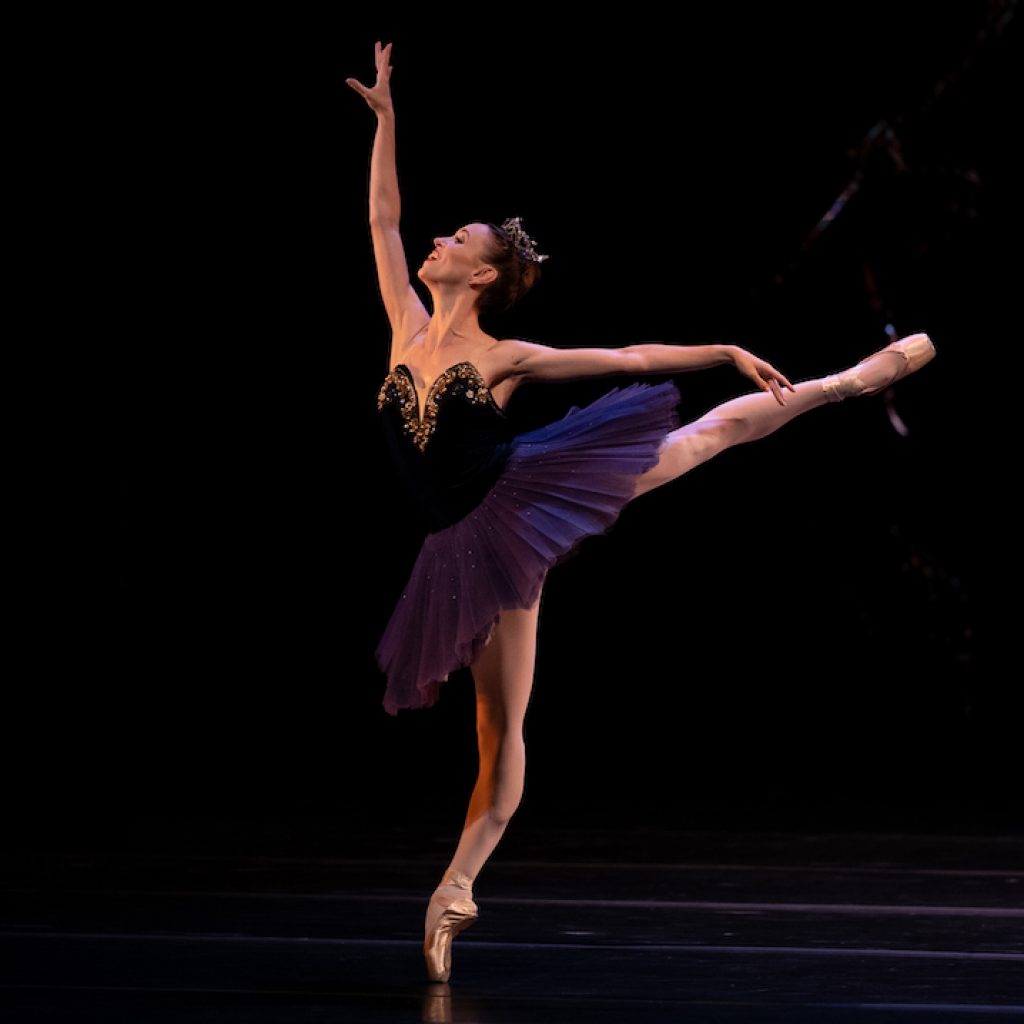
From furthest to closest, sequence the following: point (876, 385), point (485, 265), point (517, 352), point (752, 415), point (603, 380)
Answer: point (603, 380) < point (876, 385) < point (752, 415) < point (485, 265) < point (517, 352)

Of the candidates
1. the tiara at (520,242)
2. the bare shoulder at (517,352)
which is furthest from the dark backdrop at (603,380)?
the bare shoulder at (517,352)

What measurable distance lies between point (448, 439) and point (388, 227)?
16.3 inches

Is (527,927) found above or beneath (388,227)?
beneath

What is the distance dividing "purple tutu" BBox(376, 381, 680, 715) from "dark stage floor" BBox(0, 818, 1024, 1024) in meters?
0.46

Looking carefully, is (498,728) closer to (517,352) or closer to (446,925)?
(446,925)

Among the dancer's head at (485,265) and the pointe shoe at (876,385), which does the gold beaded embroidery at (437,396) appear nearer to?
the dancer's head at (485,265)

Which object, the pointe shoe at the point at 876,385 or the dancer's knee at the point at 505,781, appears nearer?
the dancer's knee at the point at 505,781

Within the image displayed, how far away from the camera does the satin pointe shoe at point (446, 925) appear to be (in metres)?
2.63

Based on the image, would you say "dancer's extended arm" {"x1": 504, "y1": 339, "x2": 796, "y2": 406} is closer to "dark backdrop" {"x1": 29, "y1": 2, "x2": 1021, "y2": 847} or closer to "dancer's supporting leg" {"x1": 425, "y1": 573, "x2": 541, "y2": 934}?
"dancer's supporting leg" {"x1": 425, "y1": 573, "x2": 541, "y2": 934}

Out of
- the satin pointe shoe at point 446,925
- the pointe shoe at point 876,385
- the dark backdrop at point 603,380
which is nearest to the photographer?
the satin pointe shoe at point 446,925

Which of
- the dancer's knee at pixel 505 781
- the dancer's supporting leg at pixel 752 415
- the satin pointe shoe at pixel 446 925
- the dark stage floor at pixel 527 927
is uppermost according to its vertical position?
the dancer's supporting leg at pixel 752 415

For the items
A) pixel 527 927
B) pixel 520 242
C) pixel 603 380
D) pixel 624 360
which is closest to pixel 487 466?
pixel 624 360

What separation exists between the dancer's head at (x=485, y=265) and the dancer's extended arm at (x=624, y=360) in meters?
0.15

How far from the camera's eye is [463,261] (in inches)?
113
